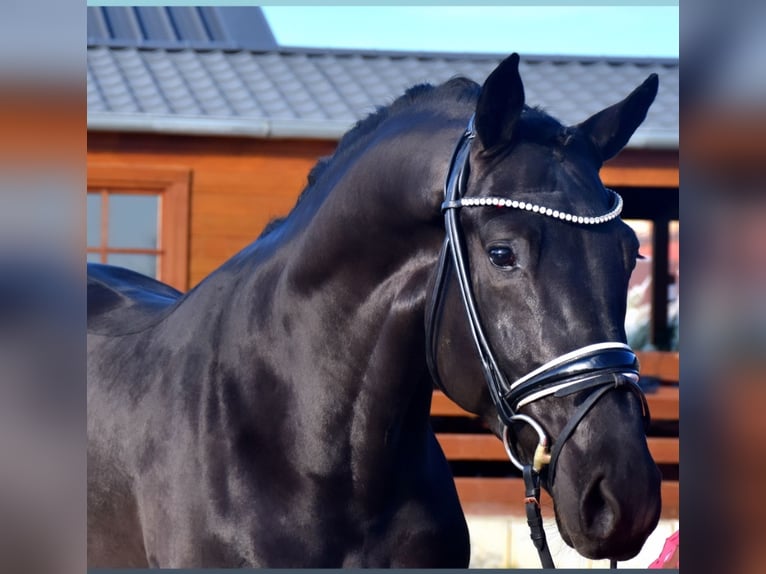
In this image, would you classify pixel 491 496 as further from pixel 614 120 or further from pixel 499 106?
pixel 499 106

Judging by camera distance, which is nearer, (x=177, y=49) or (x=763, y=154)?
(x=763, y=154)

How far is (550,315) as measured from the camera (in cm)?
174

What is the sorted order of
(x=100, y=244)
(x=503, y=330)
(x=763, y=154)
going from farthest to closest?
(x=100, y=244) → (x=503, y=330) → (x=763, y=154)

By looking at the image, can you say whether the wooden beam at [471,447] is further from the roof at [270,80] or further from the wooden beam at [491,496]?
the roof at [270,80]

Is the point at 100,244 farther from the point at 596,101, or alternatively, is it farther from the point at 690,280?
the point at 690,280

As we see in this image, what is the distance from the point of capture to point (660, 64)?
26.0ft

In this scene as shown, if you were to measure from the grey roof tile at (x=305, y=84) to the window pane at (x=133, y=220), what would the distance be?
49 centimetres

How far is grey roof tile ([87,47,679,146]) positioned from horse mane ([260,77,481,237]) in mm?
3604

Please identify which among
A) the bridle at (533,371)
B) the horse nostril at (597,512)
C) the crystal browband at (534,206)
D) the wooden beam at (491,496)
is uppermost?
the crystal browband at (534,206)

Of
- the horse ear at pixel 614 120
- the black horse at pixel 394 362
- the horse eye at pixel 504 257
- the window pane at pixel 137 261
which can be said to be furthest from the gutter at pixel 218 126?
the horse eye at pixel 504 257

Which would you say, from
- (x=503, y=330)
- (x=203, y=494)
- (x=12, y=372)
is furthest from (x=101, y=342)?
(x=12, y=372)

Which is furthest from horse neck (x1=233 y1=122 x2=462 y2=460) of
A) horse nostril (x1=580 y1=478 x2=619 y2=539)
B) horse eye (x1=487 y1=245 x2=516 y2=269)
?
horse nostril (x1=580 y1=478 x2=619 y2=539)

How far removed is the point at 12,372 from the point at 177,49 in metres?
6.87

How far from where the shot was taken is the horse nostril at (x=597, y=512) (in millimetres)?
1652
